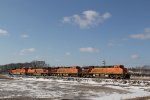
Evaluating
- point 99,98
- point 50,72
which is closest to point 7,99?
point 99,98

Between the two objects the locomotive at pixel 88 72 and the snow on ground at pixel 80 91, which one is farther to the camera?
the locomotive at pixel 88 72

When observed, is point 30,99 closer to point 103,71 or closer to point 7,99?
point 7,99

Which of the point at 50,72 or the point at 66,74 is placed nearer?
the point at 66,74

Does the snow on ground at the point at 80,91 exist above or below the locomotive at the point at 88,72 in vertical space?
below

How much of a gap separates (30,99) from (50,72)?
6825 cm

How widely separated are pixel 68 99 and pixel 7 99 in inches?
225

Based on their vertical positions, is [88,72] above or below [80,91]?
above

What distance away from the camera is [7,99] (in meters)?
27.4

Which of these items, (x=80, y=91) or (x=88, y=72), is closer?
(x=80, y=91)

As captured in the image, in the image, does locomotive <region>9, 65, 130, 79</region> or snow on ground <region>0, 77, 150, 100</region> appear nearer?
A: snow on ground <region>0, 77, 150, 100</region>

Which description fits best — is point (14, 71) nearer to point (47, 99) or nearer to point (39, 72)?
point (39, 72)

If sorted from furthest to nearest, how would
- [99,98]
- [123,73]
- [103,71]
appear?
[103,71] < [123,73] < [99,98]

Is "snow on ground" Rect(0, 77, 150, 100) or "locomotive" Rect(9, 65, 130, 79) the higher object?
"locomotive" Rect(9, 65, 130, 79)

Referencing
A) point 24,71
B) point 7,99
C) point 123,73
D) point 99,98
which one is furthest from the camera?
point 24,71
